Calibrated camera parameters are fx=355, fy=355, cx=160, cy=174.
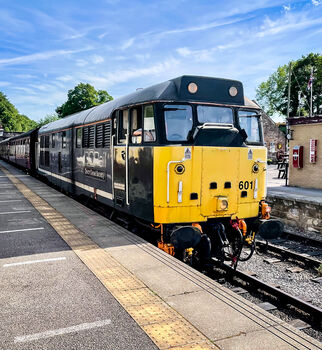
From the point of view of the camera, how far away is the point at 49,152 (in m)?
16.2

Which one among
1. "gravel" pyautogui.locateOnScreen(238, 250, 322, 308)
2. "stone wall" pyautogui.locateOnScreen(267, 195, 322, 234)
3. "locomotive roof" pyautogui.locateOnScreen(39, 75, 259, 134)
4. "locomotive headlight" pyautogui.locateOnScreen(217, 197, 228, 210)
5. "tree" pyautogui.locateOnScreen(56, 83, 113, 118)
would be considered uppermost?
"tree" pyautogui.locateOnScreen(56, 83, 113, 118)

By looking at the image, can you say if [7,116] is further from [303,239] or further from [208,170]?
[208,170]

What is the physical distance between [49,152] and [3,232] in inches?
338

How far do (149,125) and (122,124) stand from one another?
1220 millimetres

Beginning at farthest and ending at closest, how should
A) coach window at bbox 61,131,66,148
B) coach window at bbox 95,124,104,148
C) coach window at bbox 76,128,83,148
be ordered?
coach window at bbox 61,131,66,148 < coach window at bbox 76,128,83,148 < coach window at bbox 95,124,104,148

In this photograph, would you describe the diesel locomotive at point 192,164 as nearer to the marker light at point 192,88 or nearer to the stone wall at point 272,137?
the marker light at point 192,88

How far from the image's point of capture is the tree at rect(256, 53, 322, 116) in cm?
5721

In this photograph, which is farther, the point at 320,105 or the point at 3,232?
the point at 320,105

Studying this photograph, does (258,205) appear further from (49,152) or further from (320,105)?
(320,105)

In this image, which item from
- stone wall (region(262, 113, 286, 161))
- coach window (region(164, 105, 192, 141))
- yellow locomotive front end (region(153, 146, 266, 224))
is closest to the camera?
yellow locomotive front end (region(153, 146, 266, 224))

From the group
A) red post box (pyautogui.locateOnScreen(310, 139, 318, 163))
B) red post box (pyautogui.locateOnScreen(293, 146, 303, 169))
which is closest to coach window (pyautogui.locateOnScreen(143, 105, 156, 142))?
red post box (pyautogui.locateOnScreen(310, 139, 318, 163))

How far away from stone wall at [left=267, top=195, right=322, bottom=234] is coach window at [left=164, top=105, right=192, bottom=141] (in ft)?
22.5

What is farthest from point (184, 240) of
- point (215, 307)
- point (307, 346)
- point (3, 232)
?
point (3, 232)

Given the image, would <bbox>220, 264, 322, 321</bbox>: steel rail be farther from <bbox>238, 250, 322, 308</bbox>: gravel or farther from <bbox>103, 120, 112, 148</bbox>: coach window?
<bbox>103, 120, 112, 148</bbox>: coach window
